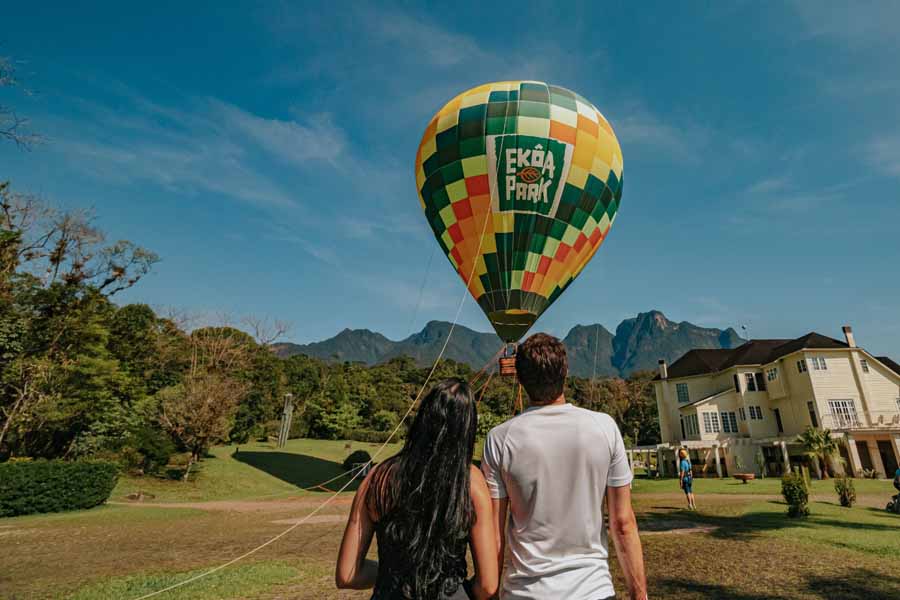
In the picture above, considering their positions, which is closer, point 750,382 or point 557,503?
point 557,503

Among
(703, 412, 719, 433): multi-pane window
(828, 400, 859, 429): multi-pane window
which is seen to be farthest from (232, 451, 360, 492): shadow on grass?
(828, 400, 859, 429): multi-pane window

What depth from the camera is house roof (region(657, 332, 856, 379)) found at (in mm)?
29167

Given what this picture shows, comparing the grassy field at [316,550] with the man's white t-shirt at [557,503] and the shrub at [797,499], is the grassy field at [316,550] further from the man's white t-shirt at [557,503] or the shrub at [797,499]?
the man's white t-shirt at [557,503]

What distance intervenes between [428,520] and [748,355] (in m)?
38.8

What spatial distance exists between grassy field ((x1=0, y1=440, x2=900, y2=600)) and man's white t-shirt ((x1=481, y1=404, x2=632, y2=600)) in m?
4.79

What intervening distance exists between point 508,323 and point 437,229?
3.80 metres

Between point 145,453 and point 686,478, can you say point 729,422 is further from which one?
point 145,453

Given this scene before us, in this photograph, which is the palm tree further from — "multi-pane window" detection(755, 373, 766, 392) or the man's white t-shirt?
the man's white t-shirt

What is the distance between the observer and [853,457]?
83.0ft

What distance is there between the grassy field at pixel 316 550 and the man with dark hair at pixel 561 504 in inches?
185

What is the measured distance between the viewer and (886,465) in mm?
25719

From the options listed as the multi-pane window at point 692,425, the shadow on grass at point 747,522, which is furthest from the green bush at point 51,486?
the multi-pane window at point 692,425

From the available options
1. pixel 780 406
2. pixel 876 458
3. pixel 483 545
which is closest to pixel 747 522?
pixel 483 545

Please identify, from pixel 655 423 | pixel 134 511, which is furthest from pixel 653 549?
pixel 655 423
